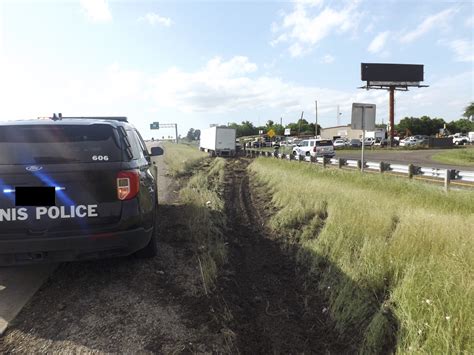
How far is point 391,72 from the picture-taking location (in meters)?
69.1

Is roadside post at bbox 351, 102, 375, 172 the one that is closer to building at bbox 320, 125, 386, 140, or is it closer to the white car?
the white car

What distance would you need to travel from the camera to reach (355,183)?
12.2 meters

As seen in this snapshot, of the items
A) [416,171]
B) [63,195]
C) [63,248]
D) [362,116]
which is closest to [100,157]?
Answer: [63,195]

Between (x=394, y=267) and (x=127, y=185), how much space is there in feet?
10.6

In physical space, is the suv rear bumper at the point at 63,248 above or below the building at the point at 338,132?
below

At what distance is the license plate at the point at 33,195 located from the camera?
3.89 metres

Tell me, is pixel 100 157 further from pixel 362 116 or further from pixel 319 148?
pixel 319 148

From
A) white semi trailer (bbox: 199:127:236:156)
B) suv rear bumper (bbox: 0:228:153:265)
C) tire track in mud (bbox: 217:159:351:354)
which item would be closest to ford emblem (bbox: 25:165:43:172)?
suv rear bumper (bbox: 0:228:153:265)

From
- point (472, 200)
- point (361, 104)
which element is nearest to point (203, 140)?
point (361, 104)

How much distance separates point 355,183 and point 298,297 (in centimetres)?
799

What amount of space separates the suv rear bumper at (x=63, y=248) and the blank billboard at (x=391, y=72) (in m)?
70.6

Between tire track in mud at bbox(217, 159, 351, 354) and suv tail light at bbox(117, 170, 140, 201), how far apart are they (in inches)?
61.1

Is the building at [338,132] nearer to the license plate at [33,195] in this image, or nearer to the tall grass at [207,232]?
the tall grass at [207,232]

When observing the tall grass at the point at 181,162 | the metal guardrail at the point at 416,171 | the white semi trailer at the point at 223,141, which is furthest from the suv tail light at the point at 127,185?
the white semi trailer at the point at 223,141
